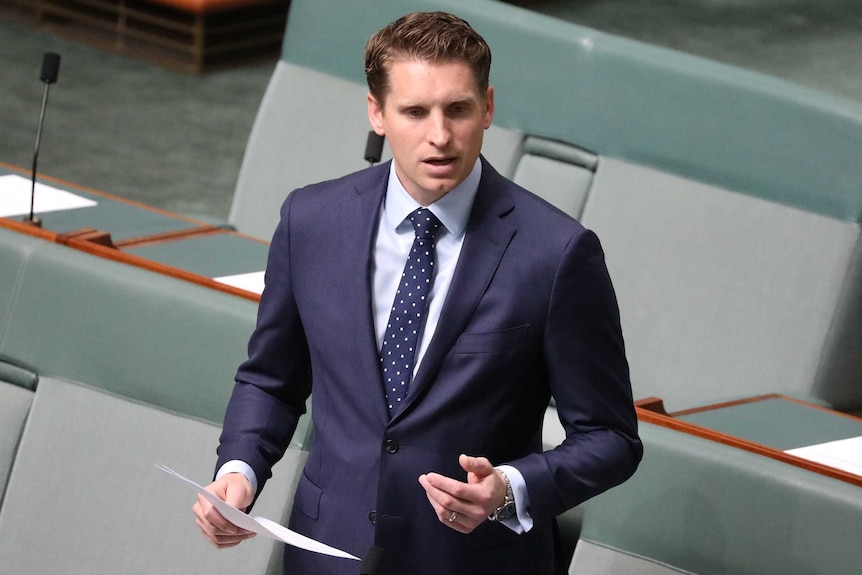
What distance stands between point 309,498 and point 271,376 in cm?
16

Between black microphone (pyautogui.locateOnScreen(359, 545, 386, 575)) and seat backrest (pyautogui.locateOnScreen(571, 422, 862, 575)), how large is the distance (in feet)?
2.59

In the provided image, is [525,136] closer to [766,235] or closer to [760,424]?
[766,235]

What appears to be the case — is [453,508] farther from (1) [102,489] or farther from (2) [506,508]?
(1) [102,489]

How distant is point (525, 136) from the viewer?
12.1 ft

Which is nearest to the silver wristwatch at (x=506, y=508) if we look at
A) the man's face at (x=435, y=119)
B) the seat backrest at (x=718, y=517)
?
the man's face at (x=435, y=119)

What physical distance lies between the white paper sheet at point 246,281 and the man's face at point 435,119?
117 centimetres

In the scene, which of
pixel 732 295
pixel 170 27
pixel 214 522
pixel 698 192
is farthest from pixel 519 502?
pixel 170 27

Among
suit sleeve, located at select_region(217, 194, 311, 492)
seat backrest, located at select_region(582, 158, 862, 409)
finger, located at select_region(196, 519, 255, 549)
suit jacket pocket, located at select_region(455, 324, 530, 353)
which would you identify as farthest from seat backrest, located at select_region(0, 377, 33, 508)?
seat backrest, located at select_region(582, 158, 862, 409)

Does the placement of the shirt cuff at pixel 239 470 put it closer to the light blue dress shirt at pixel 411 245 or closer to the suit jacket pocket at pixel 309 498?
the suit jacket pocket at pixel 309 498

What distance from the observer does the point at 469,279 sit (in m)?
1.68

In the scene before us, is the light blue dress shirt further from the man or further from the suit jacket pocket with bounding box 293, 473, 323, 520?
the suit jacket pocket with bounding box 293, 473, 323, 520

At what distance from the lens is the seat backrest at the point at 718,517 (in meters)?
2.19

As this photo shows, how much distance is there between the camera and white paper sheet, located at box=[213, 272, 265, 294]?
9.25ft

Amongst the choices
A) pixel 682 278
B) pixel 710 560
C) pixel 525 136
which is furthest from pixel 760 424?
pixel 525 136
